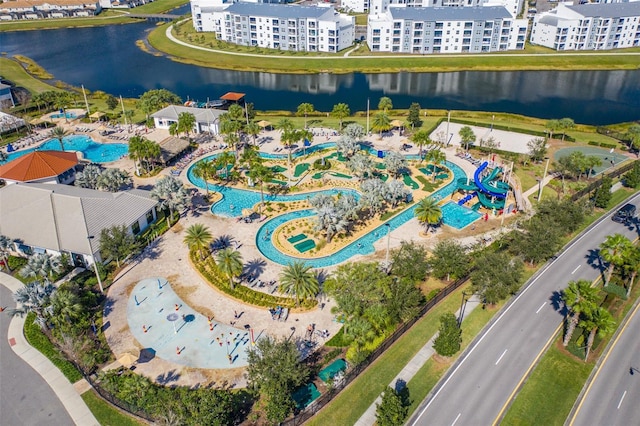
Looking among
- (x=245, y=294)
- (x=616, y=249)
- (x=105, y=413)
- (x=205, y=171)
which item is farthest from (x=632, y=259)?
(x=205, y=171)

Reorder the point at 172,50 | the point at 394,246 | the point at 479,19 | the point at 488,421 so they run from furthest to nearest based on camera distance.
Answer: the point at 172,50, the point at 479,19, the point at 394,246, the point at 488,421

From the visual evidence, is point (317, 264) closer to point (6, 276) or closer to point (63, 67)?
point (6, 276)

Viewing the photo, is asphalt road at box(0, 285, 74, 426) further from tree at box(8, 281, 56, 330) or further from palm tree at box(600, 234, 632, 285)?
palm tree at box(600, 234, 632, 285)

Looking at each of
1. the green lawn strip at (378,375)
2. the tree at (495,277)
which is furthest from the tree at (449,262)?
the green lawn strip at (378,375)

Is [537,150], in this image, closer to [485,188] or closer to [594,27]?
[485,188]

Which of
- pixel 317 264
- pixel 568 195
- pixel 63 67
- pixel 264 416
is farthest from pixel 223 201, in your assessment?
pixel 63 67

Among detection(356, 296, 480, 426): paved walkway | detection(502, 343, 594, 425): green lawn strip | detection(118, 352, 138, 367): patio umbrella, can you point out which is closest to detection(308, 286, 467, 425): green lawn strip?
detection(356, 296, 480, 426): paved walkway
